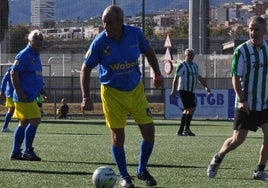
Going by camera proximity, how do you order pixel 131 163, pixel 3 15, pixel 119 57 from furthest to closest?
pixel 3 15 → pixel 131 163 → pixel 119 57

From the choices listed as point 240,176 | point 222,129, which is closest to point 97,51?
point 240,176

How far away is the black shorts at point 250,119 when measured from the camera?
33.9 ft

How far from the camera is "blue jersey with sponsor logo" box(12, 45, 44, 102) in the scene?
12773 millimetres

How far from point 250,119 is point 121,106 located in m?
1.72

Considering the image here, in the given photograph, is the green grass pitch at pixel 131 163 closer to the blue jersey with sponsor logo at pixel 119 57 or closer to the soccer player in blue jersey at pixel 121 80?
the soccer player in blue jersey at pixel 121 80

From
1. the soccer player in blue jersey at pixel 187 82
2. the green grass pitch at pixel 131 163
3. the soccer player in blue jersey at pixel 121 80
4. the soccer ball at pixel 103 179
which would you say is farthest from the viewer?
the soccer player in blue jersey at pixel 187 82

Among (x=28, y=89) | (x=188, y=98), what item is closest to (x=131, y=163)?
(x=28, y=89)

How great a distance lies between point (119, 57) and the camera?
9391mm

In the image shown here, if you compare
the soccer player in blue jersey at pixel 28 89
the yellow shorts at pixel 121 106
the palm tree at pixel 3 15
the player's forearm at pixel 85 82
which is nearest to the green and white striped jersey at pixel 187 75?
the soccer player in blue jersey at pixel 28 89

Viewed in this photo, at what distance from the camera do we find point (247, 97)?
34.1ft

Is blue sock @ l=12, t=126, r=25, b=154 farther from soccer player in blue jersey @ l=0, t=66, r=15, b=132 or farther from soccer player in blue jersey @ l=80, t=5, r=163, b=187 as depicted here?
soccer player in blue jersey @ l=80, t=5, r=163, b=187

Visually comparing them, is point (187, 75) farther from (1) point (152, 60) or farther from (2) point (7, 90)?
(1) point (152, 60)

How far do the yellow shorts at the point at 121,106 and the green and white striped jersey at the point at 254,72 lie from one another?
1327mm

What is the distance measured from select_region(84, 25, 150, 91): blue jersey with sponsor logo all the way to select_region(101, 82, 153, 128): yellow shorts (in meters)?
0.07
